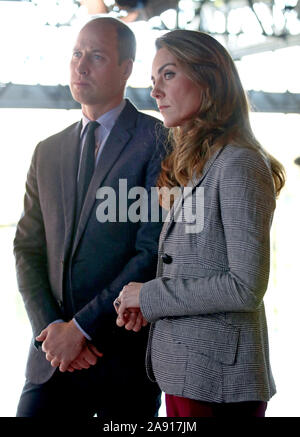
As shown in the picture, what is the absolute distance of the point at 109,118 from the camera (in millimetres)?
1774

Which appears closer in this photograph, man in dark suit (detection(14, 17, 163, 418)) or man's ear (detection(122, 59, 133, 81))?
man in dark suit (detection(14, 17, 163, 418))

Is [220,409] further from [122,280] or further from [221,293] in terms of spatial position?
[122,280]

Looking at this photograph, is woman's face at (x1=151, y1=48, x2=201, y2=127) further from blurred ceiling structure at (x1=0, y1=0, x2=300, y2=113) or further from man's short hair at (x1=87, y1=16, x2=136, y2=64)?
blurred ceiling structure at (x1=0, y1=0, x2=300, y2=113)

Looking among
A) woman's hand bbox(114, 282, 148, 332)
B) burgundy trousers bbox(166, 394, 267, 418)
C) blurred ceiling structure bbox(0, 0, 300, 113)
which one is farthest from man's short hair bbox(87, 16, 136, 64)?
blurred ceiling structure bbox(0, 0, 300, 113)

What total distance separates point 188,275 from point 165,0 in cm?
483

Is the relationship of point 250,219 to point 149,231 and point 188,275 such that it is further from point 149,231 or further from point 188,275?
point 149,231

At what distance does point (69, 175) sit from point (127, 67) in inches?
14.4

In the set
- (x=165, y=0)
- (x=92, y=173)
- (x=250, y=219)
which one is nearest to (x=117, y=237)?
(x=92, y=173)

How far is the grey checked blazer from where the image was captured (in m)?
1.19

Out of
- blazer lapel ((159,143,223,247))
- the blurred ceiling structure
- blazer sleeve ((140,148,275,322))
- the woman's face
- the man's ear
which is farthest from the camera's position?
the blurred ceiling structure

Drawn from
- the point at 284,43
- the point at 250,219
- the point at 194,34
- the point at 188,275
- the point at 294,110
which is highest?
the point at 284,43

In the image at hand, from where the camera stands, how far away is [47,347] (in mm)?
1615

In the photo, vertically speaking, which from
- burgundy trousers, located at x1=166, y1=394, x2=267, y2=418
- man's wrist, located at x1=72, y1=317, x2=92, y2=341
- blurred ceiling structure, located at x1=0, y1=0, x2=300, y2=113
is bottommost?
burgundy trousers, located at x1=166, y1=394, x2=267, y2=418
